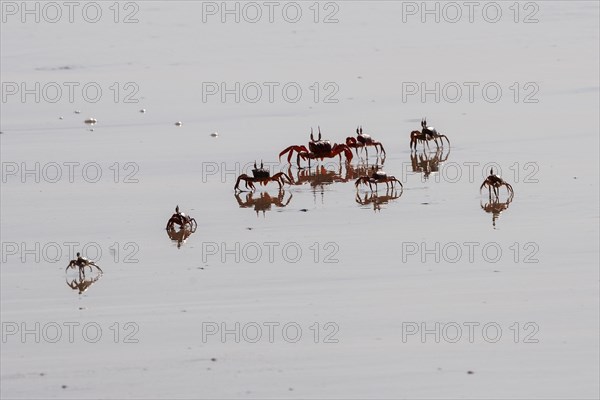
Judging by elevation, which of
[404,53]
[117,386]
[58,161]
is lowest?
[117,386]

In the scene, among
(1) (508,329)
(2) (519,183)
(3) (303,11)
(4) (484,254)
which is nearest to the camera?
(1) (508,329)

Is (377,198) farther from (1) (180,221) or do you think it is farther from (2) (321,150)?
(1) (180,221)

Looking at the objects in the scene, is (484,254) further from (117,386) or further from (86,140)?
(86,140)

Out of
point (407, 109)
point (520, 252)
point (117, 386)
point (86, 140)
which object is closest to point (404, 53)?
point (407, 109)

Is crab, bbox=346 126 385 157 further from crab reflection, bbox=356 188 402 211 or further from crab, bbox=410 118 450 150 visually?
crab reflection, bbox=356 188 402 211

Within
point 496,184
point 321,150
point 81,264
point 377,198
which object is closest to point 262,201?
point 377,198
